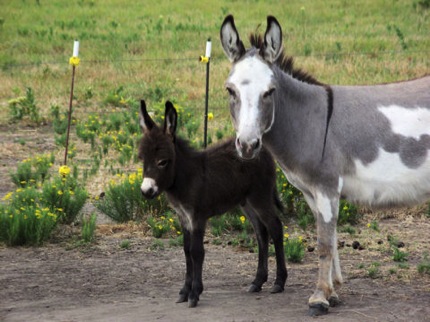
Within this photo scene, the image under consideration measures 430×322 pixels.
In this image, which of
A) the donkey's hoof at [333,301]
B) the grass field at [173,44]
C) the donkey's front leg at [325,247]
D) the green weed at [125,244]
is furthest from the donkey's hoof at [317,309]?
the grass field at [173,44]

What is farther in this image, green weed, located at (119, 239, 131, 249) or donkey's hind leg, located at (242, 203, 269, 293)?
green weed, located at (119, 239, 131, 249)

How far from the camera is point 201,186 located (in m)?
7.11

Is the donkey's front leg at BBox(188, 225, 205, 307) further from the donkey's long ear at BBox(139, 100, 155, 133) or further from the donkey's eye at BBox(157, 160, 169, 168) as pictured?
the donkey's long ear at BBox(139, 100, 155, 133)

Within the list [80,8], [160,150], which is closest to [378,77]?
[160,150]

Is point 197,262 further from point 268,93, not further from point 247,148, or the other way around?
point 268,93

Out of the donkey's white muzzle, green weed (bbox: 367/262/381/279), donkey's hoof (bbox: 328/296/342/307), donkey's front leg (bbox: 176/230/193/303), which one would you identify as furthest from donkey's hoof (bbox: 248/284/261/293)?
the donkey's white muzzle

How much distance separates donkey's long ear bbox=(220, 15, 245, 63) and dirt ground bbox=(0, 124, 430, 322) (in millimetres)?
1841

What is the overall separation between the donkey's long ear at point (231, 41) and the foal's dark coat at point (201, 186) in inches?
31.5

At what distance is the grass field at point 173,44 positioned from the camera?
17125 mm

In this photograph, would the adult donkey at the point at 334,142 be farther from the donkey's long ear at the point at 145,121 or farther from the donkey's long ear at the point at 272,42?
the donkey's long ear at the point at 145,121

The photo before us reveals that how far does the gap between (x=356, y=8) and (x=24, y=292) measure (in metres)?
19.5

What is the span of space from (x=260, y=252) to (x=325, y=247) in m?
0.98

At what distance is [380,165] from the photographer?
6.47 m

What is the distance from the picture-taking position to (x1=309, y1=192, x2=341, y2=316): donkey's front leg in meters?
6.43
